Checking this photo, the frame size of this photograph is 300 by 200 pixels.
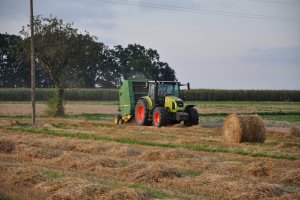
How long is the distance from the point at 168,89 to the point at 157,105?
3.11 feet

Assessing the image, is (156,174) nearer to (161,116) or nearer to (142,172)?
(142,172)

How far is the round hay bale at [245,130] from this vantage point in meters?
19.2

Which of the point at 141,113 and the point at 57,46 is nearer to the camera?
the point at 141,113

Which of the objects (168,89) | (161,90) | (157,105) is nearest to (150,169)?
(157,105)

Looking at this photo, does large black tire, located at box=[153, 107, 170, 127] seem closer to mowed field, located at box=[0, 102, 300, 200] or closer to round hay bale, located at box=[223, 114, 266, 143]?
mowed field, located at box=[0, 102, 300, 200]

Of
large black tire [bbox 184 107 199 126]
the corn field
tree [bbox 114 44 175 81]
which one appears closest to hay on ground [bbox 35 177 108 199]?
large black tire [bbox 184 107 199 126]

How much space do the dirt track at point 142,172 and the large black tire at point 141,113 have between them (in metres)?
7.08

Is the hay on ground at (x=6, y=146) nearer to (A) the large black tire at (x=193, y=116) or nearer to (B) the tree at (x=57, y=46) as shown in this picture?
(A) the large black tire at (x=193, y=116)

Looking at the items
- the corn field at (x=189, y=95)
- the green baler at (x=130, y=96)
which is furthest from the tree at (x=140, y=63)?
the green baler at (x=130, y=96)

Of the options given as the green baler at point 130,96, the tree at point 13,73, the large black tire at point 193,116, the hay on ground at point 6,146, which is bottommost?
the hay on ground at point 6,146

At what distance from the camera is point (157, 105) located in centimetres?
2630

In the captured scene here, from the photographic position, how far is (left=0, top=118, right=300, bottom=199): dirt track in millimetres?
10008

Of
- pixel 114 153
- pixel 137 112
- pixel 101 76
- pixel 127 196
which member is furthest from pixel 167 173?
pixel 101 76

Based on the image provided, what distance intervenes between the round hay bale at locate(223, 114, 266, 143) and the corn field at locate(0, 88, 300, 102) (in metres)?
50.7
